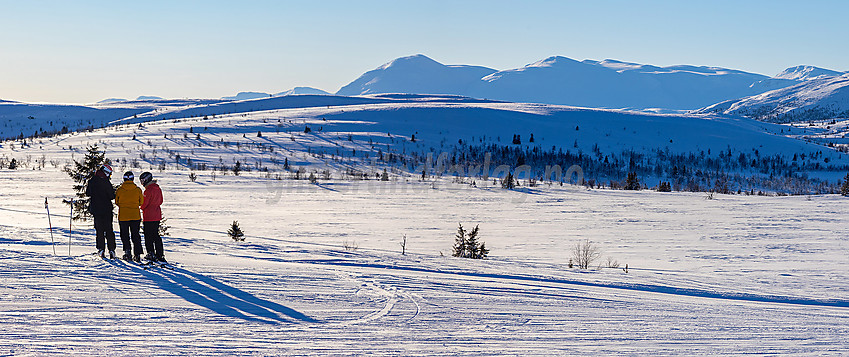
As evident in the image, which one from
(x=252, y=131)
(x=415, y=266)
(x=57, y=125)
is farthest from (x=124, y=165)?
(x=57, y=125)

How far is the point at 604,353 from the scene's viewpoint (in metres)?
5.41

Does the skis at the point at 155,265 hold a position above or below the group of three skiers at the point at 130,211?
below

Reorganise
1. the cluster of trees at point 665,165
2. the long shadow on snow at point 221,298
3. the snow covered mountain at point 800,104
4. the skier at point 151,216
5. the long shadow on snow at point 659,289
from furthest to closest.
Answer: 1. the snow covered mountain at point 800,104
2. the cluster of trees at point 665,165
3. the skier at point 151,216
4. the long shadow on snow at point 659,289
5. the long shadow on snow at point 221,298

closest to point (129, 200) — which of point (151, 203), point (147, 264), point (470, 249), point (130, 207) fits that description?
point (130, 207)

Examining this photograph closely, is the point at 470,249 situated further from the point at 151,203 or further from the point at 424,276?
the point at 151,203

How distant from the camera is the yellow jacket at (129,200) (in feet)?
28.0

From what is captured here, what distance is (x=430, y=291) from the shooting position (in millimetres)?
7500

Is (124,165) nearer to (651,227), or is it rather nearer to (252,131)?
(252,131)

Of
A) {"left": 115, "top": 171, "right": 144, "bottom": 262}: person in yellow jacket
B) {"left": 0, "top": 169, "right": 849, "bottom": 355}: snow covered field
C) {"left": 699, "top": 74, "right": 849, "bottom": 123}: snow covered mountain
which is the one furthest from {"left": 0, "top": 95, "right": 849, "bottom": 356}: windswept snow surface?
{"left": 699, "top": 74, "right": 849, "bottom": 123}: snow covered mountain

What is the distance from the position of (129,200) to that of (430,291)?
14.6ft

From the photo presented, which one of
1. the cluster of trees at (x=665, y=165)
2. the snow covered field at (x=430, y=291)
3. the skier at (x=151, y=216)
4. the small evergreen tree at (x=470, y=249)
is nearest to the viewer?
the snow covered field at (x=430, y=291)

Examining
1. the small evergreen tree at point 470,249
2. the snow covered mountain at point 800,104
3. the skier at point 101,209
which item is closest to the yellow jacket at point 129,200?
the skier at point 101,209

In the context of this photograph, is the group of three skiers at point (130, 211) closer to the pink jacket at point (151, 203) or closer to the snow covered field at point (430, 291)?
the pink jacket at point (151, 203)

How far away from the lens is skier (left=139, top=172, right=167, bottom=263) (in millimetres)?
8508
